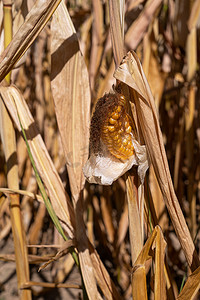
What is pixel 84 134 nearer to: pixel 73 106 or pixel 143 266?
pixel 73 106

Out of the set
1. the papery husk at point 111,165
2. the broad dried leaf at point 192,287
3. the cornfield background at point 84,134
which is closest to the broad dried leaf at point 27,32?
the cornfield background at point 84,134

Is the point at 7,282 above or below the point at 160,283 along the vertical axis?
below

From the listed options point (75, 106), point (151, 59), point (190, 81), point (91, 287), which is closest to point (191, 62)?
point (190, 81)

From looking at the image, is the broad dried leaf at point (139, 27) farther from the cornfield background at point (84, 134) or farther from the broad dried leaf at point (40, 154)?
the broad dried leaf at point (40, 154)

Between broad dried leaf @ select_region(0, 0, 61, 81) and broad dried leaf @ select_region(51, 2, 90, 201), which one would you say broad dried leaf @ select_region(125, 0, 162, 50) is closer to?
broad dried leaf @ select_region(51, 2, 90, 201)

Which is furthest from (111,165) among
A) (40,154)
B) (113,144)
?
(40,154)

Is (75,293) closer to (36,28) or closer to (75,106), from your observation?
(75,106)
